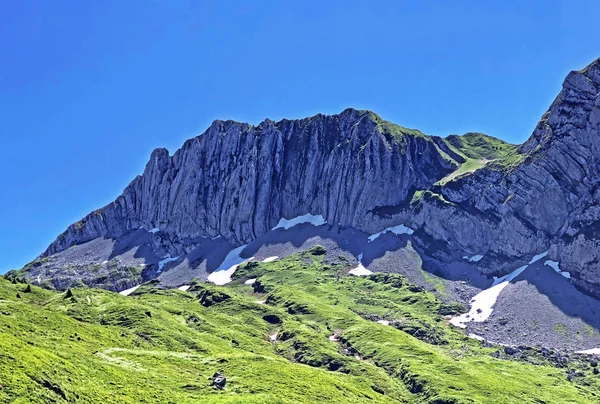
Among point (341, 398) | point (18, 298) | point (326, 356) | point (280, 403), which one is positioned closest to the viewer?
point (280, 403)

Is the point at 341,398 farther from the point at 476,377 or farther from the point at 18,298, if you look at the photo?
the point at 18,298

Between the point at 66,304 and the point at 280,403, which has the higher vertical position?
the point at 66,304

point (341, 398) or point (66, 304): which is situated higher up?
point (66, 304)

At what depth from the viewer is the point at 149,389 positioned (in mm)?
→ 97812

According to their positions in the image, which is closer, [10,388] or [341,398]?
[10,388]

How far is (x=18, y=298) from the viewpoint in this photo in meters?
178

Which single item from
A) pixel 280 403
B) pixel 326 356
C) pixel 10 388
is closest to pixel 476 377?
pixel 326 356

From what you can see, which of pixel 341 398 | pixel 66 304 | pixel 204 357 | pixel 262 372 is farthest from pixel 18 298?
pixel 341 398

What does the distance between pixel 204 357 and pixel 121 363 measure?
32.2m

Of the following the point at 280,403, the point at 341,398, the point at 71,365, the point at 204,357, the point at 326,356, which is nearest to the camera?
the point at 71,365

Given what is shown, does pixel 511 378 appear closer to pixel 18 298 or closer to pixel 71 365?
pixel 71 365

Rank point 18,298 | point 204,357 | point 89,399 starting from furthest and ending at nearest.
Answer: point 18,298 → point 204,357 → point 89,399

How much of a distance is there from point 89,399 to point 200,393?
27.1 metres

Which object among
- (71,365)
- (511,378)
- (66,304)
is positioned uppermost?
(66,304)
